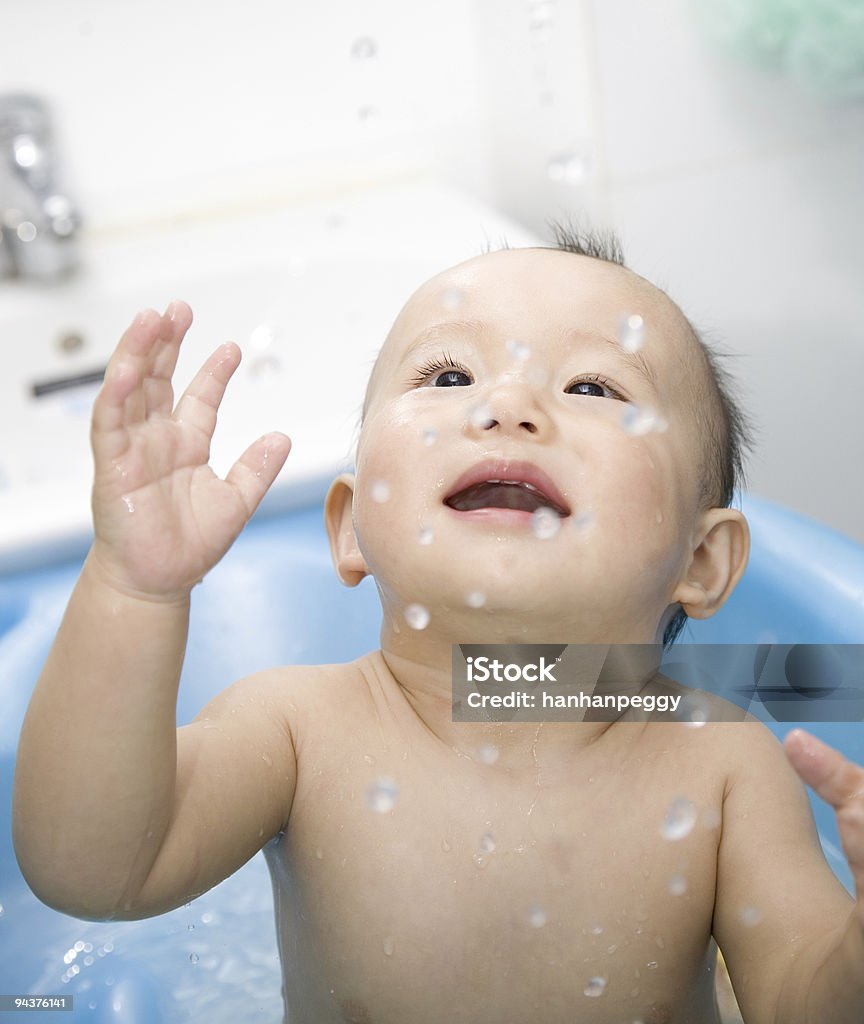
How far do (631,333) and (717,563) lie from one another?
183mm

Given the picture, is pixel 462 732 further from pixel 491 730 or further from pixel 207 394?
pixel 207 394

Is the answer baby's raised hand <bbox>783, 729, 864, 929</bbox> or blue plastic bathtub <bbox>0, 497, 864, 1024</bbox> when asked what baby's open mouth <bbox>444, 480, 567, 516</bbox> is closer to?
baby's raised hand <bbox>783, 729, 864, 929</bbox>

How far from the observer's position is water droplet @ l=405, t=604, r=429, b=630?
0.78 meters

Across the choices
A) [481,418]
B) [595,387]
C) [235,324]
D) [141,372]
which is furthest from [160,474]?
[235,324]

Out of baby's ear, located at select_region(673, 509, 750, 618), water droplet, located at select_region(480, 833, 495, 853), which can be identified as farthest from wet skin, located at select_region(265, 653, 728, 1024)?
baby's ear, located at select_region(673, 509, 750, 618)

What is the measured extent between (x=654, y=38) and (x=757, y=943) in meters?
1.31

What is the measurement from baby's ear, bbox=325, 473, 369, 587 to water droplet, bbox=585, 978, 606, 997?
1.06ft

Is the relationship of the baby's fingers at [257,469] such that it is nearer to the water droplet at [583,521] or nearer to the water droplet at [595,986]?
the water droplet at [583,521]

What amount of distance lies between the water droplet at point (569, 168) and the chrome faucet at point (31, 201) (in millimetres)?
723

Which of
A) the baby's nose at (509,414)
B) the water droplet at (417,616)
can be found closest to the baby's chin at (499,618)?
the water droplet at (417,616)

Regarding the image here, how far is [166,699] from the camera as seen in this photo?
0.67 meters

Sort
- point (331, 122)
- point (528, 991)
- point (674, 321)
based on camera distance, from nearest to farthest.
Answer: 1. point (528, 991)
2. point (674, 321)
3. point (331, 122)

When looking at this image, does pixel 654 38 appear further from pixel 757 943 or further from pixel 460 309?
pixel 757 943

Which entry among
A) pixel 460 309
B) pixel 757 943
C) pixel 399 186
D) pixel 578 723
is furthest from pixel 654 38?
pixel 757 943
